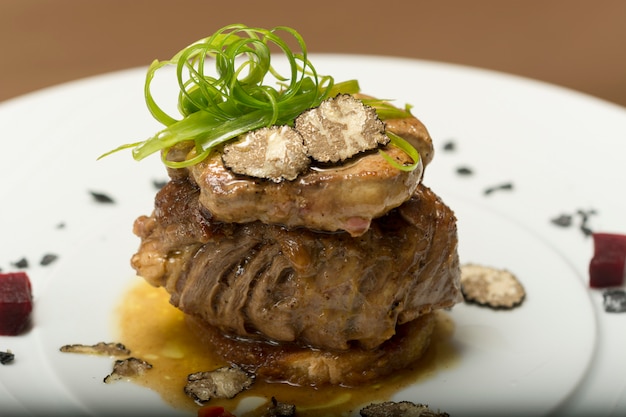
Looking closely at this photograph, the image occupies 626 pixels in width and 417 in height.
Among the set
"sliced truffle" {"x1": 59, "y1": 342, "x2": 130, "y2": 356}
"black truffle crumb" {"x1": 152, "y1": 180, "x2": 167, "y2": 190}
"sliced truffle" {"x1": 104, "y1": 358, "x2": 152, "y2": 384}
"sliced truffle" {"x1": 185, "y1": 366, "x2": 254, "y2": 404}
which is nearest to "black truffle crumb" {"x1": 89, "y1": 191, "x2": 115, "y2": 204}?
"black truffle crumb" {"x1": 152, "y1": 180, "x2": 167, "y2": 190}

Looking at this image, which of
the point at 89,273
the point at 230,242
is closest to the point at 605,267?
the point at 230,242

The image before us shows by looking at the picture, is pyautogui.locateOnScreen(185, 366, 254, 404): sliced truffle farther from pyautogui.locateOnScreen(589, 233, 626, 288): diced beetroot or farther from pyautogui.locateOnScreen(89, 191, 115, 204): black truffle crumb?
pyautogui.locateOnScreen(589, 233, 626, 288): diced beetroot

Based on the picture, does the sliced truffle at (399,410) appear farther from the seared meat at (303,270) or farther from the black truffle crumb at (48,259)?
the black truffle crumb at (48,259)

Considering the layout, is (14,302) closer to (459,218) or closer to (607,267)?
(459,218)

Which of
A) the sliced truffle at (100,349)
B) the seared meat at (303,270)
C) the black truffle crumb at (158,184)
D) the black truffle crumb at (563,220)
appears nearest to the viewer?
the seared meat at (303,270)

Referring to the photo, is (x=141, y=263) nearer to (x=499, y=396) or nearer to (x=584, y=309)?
(x=499, y=396)

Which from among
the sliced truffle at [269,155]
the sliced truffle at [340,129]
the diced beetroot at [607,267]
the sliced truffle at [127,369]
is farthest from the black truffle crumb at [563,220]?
the sliced truffle at [127,369]
